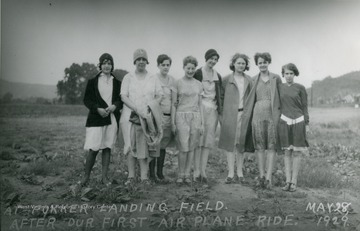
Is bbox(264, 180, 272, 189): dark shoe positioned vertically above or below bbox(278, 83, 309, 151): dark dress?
below

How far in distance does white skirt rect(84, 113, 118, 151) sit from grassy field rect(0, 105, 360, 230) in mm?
436

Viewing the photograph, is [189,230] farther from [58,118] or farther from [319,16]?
[319,16]

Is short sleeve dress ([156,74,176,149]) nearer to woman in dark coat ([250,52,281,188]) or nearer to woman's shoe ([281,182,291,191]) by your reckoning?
woman in dark coat ([250,52,281,188])

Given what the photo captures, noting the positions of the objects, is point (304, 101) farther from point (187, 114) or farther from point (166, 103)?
point (166, 103)

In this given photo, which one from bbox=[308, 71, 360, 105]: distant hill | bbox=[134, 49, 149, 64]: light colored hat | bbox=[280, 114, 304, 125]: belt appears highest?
bbox=[134, 49, 149, 64]: light colored hat

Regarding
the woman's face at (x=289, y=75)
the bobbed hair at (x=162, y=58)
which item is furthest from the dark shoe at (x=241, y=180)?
the bobbed hair at (x=162, y=58)

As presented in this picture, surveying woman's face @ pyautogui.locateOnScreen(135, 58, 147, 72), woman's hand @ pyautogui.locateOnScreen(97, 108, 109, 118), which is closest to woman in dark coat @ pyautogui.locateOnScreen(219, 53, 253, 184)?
woman's face @ pyautogui.locateOnScreen(135, 58, 147, 72)

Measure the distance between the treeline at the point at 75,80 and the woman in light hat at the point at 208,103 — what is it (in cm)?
105

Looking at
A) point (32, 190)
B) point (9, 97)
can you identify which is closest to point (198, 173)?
point (32, 190)

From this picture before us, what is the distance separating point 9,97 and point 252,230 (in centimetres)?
325

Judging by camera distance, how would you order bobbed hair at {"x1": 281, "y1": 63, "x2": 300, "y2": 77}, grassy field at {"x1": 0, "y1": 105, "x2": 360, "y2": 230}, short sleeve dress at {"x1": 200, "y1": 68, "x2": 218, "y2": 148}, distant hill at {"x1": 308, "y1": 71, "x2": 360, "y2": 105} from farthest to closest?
distant hill at {"x1": 308, "y1": 71, "x2": 360, "y2": 105}
short sleeve dress at {"x1": 200, "y1": 68, "x2": 218, "y2": 148}
bobbed hair at {"x1": 281, "y1": 63, "x2": 300, "y2": 77}
grassy field at {"x1": 0, "y1": 105, "x2": 360, "y2": 230}

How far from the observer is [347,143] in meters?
4.82

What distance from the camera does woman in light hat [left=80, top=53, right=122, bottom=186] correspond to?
4.12 m

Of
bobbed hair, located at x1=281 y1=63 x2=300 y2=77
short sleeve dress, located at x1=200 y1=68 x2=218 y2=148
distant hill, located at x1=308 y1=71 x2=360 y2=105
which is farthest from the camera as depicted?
distant hill, located at x1=308 y1=71 x2=360 y2=105
